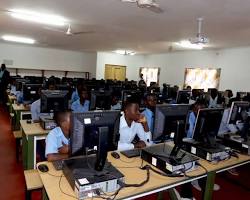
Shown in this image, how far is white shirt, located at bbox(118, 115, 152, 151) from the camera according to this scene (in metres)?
2.67

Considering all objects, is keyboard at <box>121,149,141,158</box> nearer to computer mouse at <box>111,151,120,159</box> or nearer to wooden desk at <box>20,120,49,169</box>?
computer mouse at <box>111,151,120,159</box>

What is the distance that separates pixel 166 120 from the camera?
2.10m

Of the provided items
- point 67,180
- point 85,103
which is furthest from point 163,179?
point 85,103

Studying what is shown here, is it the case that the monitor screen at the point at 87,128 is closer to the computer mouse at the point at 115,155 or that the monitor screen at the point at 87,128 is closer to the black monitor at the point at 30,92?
the computer mouse at the point at 115,155

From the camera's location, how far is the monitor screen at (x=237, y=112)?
10.00 feet

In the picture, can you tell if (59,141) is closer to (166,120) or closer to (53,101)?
(166,120)

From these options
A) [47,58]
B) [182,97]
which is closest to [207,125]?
[182,97]

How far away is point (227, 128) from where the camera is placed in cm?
354

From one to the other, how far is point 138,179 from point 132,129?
1.01 metres

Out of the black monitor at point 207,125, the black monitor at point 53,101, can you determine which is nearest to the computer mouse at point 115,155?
the black monitor at point 207,125

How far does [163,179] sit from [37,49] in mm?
11132

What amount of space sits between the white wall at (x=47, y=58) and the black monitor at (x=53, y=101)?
877cm

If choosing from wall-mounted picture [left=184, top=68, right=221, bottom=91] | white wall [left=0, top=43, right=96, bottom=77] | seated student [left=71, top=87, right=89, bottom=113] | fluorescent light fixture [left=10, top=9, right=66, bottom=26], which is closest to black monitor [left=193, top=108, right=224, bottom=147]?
seated student [left=71, top=87, right=89, bottom=113]

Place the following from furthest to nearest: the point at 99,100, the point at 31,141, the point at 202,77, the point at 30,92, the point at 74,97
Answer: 1. the point at 202,77
2. the point at 74,97
3. the point at 30,92
4. the point at 99,100
5. the point at 31,141
